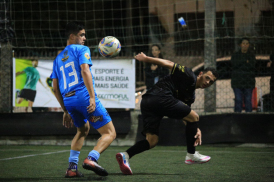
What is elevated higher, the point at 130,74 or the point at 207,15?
the point at 207,15

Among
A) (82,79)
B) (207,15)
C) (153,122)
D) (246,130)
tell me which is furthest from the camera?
(207,15)

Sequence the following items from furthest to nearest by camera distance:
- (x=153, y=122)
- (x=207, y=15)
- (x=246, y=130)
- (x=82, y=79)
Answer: (x=207, y=15) < (x=246, y=130) < (x=153, y=122) < (x=82, y=79)

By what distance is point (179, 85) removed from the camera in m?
5.70

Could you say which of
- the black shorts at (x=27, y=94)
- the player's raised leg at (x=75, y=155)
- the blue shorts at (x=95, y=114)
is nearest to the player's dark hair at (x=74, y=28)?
the blue shorts at (x=95, y=114)

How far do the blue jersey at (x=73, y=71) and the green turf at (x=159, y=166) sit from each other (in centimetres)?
105

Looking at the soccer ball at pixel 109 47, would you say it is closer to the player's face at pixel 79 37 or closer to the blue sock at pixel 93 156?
the player's face at pixel 79 37

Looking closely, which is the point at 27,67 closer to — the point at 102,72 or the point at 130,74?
the point at 102,72

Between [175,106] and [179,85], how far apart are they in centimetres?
31

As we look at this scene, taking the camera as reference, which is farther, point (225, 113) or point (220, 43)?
point (220, 43)

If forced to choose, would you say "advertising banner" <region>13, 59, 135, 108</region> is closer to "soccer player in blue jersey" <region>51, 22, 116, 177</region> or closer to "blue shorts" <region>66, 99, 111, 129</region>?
"soccer player in blue jersey" <region>51, 22, 116, 177</region>

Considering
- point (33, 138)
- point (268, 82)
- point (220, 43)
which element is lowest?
point (33, 138)

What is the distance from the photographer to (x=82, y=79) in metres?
5.27

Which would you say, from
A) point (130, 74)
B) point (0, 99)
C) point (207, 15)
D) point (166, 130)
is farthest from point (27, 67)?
point (207, 15)

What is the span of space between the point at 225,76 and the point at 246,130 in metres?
1.51
